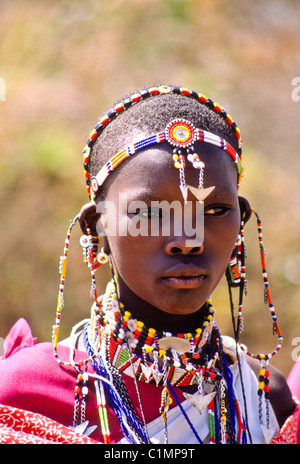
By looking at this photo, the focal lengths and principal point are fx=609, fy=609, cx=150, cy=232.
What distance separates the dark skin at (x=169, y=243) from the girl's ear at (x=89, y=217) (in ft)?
0.36

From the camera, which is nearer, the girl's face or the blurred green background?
the girl's face

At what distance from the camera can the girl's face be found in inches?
86.1

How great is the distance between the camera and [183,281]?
7.14ft

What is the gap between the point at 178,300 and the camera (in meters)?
2.21

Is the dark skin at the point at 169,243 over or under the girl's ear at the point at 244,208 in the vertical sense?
under

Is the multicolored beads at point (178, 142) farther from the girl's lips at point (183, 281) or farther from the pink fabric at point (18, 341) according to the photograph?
the pink fabric at point (18, 341)

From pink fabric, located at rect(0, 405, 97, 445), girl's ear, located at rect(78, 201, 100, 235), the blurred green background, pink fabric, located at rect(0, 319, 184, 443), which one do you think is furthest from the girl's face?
the blurred green background

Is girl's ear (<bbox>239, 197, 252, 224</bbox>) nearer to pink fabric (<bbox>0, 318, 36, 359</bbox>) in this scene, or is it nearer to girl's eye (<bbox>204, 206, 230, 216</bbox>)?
girl's eye (<bbox>204, 206, 230, 216</bbox>)

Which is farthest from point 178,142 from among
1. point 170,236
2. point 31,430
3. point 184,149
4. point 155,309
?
point 31,430

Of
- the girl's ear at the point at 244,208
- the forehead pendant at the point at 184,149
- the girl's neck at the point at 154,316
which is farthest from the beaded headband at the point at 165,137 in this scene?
the girl's neck at the point at 154,316

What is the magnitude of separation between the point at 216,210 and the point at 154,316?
1.58 feet

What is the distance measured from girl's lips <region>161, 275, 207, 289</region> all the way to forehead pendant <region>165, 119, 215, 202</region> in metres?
0.28

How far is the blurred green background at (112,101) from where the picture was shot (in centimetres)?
630

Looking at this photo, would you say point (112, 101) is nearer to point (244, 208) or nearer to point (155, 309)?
point (244, 208)
